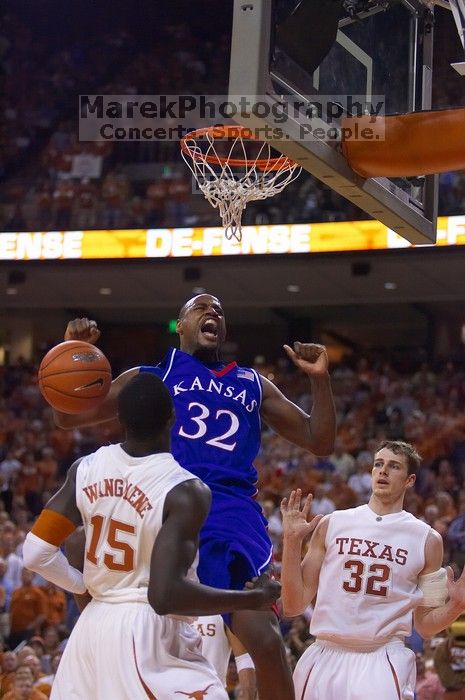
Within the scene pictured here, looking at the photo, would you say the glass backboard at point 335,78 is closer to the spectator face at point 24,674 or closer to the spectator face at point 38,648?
the spectator face at point 24,674

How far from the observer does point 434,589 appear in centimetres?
500

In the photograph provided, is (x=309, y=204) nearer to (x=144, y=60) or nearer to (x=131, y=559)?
(x=144, y=60)

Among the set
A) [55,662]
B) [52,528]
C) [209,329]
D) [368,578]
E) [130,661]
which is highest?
[209,329]

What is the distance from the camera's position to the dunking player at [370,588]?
4871 mm

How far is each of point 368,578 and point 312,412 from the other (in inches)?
30.4

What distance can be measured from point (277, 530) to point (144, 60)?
→ 43.2 feet

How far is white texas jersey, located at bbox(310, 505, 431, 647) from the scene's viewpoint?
4918 millimetres

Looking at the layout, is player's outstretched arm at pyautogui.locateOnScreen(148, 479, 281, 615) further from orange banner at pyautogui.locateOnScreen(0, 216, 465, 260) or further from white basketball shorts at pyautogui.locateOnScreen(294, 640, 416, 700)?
orange banner at pyautogui.locateOnScreen(0, 216, 465, 260)

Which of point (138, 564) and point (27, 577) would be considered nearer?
point (138, 564)

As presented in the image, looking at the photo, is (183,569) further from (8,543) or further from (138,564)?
(8,543)

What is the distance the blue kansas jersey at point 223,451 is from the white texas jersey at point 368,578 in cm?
54

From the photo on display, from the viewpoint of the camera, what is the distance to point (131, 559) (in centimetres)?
347

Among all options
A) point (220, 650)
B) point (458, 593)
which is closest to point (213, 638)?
point (220, 650)

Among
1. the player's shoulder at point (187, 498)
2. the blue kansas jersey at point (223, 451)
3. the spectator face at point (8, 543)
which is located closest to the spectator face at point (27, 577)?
the spectator face at point (8, 543)
